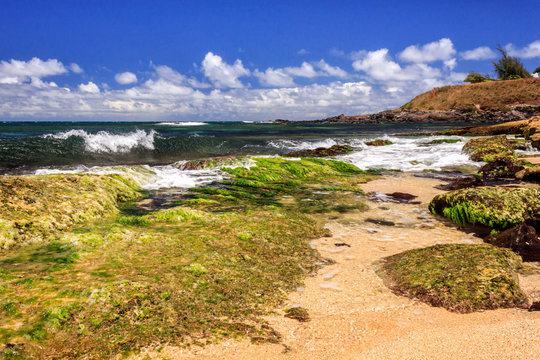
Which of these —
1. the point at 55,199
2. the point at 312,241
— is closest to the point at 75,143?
the point at 55,199

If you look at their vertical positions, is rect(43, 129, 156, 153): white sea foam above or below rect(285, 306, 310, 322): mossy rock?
above

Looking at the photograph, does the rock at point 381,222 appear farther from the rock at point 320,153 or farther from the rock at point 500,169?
the rock at point 320,153

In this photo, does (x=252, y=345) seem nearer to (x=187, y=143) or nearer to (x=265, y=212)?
(x=265, y=212)

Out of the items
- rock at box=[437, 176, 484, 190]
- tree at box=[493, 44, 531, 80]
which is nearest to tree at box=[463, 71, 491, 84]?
tree at box=[493, 44, 531, 80]

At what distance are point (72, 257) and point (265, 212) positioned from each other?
11.5 ft

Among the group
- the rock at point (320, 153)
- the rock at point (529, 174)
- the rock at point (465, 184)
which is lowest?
the rock at point (465, 184)

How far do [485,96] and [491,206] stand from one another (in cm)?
9557

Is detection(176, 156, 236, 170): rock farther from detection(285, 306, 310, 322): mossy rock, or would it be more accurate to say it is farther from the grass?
detection(285, 306, 310, 322): mossy rock

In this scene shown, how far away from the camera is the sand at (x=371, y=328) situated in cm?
226

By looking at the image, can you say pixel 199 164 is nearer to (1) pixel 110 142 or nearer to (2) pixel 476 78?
(1) pixel 110 142

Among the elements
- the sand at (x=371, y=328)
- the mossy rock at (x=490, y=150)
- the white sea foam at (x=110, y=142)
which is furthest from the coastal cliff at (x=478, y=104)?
the sand at (x=371, y=328)

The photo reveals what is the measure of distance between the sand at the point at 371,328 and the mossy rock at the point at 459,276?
136 mm

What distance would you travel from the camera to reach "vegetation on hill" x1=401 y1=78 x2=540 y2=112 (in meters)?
76.2

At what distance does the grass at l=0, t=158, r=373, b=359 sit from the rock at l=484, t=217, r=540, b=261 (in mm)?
2772
